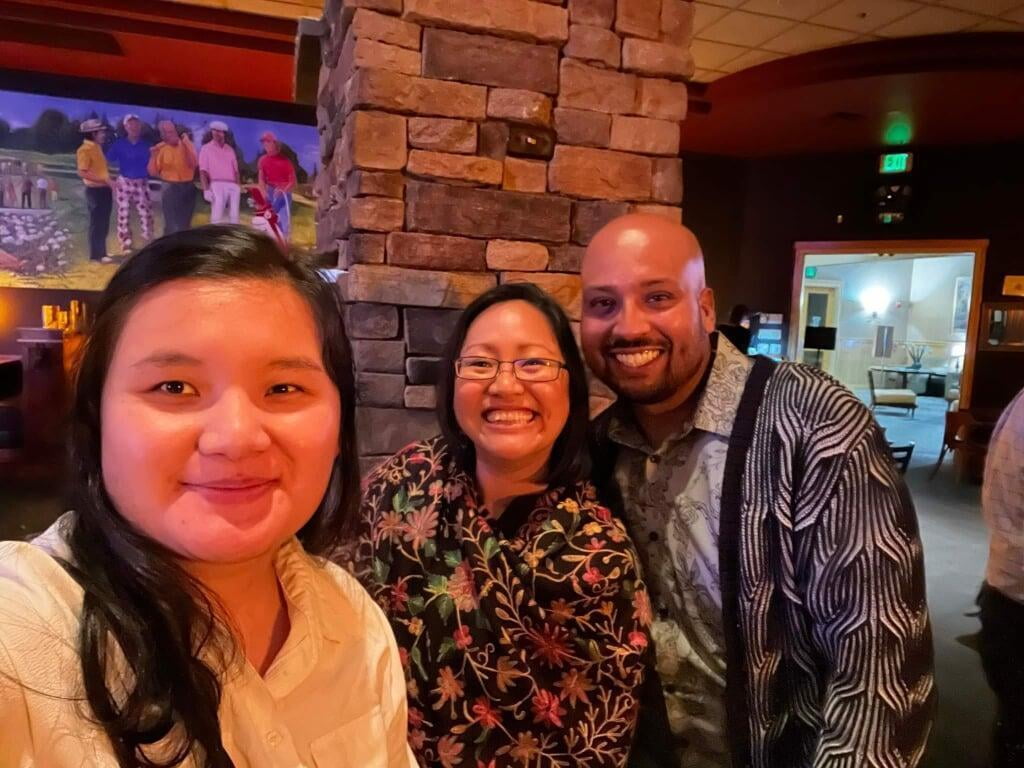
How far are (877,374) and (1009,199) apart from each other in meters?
5.93

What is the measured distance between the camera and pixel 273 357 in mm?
708

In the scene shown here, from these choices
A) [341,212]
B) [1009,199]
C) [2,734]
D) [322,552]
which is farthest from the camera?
[1009,199]

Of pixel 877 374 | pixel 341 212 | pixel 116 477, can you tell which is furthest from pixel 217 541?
pixel 877 374

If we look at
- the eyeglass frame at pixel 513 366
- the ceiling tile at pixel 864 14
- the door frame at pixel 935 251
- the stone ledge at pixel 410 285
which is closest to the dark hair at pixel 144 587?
the eyeglass frame at pixel 513 366

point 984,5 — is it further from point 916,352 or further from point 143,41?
point 916,352

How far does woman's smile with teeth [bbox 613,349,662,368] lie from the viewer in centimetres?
137

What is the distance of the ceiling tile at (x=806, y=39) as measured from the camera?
14.0 feet

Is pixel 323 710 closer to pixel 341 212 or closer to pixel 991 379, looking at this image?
pixel 341 212

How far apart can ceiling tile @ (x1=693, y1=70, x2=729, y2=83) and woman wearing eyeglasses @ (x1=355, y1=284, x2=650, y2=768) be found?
428 cm

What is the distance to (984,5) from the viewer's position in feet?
12.8

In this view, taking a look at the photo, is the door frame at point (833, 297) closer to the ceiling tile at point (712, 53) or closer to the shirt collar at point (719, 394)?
the ceiling tile at point (712, 53)

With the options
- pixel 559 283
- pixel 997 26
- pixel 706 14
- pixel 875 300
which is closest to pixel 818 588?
pixel 559 283

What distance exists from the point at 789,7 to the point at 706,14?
435 mm

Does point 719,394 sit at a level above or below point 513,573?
above
